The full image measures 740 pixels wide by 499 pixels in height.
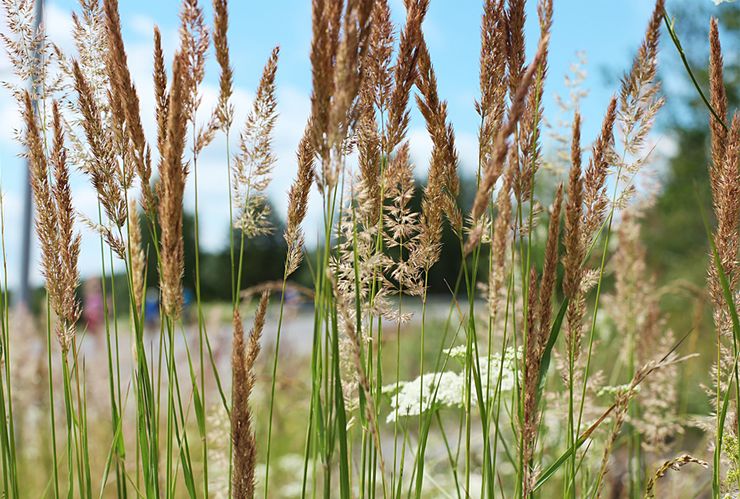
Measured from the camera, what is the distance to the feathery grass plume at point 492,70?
66.8 inches

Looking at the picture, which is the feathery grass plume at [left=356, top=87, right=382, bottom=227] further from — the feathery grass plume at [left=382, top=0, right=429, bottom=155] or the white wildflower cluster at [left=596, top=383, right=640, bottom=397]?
the white wildflower cluster at [left=596, top=383, right=640, bottom=397]

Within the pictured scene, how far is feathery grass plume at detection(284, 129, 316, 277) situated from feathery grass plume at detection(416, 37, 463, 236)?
26 cm

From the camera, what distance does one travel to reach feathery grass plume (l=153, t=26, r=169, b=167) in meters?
1.63

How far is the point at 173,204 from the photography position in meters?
1.36

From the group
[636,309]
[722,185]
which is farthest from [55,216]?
[636,309]

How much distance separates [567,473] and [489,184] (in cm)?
80

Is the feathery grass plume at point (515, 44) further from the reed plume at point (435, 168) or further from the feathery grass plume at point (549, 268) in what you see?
the feathery grass plume at point (549, 268)

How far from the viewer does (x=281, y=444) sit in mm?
5809

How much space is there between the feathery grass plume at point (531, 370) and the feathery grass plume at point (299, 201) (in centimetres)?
50

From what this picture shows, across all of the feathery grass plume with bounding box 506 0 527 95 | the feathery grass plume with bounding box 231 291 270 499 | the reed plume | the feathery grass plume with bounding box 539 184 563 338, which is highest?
the feathery grass plume with bounding box 506 0 527 95

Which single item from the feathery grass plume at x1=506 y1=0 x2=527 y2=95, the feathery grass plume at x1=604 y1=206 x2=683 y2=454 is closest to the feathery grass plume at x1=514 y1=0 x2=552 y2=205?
the feathery grass plume at x1=506 y1=0 x2=527 y2=95

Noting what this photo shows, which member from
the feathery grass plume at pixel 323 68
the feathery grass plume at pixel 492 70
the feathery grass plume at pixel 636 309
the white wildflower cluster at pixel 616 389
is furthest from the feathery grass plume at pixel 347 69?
the feathery grass plume at pixel 636 309

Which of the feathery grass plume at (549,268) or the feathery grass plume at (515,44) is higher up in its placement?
the feathery grass plume at (515,44)

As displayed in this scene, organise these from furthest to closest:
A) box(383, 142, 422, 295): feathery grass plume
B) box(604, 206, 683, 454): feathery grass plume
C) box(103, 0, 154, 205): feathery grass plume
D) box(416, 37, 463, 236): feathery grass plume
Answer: box(604, 206, 683, 454): feathery grass plume, box(383, 142, 422, 295): feathery grass plume, box(416, 37, 463, 236): feathery grass plume, box(103, 0, 154, 205): feathery grass plume
